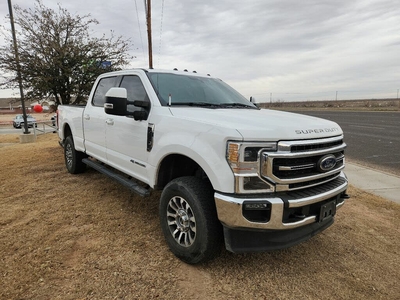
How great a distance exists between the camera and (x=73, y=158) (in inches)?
236

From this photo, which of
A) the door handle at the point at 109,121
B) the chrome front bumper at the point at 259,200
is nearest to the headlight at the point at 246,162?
the chrome front bumper at the point at 259,200

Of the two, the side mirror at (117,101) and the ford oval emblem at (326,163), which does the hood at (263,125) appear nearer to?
the ford oval emblem at (326,163)

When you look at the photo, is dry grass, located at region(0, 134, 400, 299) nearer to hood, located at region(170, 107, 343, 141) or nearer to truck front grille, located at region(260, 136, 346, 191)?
truck front grille, located at region(260, 136, 346, 191)

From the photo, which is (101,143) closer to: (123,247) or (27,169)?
(123,247)

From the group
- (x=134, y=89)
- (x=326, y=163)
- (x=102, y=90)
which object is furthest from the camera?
(x=102, y=90)

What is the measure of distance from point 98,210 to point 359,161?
7128mm

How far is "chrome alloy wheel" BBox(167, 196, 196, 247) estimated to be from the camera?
9.32ft

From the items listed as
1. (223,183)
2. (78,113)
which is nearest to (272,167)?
(223,183)

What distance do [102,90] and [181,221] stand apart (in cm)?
294

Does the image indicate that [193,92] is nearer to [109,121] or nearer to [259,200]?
[109,121]

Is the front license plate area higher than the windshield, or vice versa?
the windshield

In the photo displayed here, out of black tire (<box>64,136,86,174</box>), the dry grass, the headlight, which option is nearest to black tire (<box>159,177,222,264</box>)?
the dry grass

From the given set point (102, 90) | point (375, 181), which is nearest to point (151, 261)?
point (102, 90)

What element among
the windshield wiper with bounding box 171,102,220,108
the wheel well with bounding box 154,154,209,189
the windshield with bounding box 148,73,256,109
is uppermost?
the windshield with bounding box 148,73,256,109
